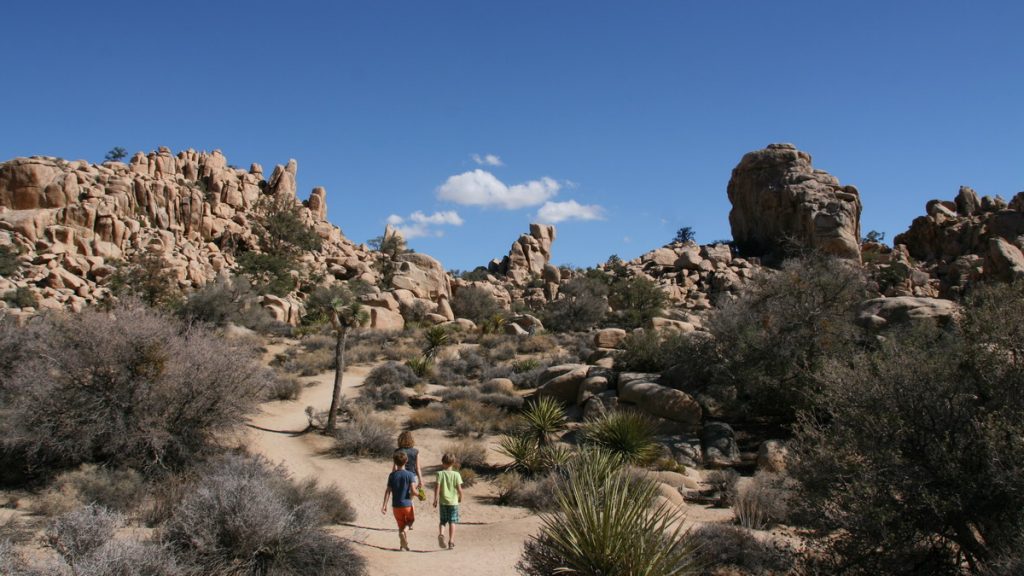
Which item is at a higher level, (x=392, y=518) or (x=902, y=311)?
(x=902, y=311)

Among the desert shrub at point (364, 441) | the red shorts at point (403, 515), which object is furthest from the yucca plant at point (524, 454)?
the red shorts at point (403, 515)

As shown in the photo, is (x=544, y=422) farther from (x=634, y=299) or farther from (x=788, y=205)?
(x=788, y=205)

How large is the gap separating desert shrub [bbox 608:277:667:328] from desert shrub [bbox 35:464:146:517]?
31437 mm

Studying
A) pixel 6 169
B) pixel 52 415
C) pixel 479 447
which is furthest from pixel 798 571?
pixel 6 169

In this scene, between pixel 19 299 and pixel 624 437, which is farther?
pixel 19 299

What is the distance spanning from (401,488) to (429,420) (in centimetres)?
919

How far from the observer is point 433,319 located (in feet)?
129

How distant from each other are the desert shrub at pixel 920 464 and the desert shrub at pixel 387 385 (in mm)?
15054

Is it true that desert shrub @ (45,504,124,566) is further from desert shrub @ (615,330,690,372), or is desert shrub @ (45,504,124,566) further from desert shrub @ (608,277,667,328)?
desert shrub @ (608,277,667,328)

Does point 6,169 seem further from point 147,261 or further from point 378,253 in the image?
point 378,253

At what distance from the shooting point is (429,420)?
18219 mm

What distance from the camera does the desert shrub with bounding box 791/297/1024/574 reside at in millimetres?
6203

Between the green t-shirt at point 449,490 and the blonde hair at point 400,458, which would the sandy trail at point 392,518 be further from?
the blonde hair at point 400,458

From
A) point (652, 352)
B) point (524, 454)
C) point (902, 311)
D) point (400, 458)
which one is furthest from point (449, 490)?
point (902, 311)
